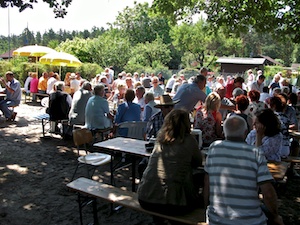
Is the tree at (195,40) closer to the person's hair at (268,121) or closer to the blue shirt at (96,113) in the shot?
the blue shirt at (96,113)

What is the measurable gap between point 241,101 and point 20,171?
392 cm

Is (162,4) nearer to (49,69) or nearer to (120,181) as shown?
(120,181)

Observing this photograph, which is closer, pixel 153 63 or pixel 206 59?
pixel 153 63

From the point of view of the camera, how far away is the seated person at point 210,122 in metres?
4.81

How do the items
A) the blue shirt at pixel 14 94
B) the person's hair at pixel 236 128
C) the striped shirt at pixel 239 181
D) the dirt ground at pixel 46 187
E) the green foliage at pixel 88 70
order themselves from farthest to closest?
1. the green foliage at pixel 88 70
2. the blue shirt at pixel 14 94
3. the dirt ground at pixel 46 187
4. the person's hair at pixel 236 128
5. the striped shirt at pixel 239 181

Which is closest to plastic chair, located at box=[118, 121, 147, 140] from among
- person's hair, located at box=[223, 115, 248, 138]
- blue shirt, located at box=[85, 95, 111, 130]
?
blue shirt, located at box=[85, 95, 111, 130]

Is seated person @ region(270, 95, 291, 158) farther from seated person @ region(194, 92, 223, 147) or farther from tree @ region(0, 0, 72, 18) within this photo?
tree @ region(0, 0, 72, 18)

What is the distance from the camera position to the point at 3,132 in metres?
8.67

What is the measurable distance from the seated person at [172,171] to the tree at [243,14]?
8986 mm

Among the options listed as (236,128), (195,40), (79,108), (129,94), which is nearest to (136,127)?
(129,94)

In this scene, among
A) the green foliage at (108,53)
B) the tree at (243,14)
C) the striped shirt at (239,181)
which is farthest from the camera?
the green foliage at (108,53)

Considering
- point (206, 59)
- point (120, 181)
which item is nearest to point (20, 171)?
point (120, 181)

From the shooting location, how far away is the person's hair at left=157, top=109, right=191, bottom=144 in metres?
3.00

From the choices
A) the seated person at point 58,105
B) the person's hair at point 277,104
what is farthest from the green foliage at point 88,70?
the person's hair at point 277,104
